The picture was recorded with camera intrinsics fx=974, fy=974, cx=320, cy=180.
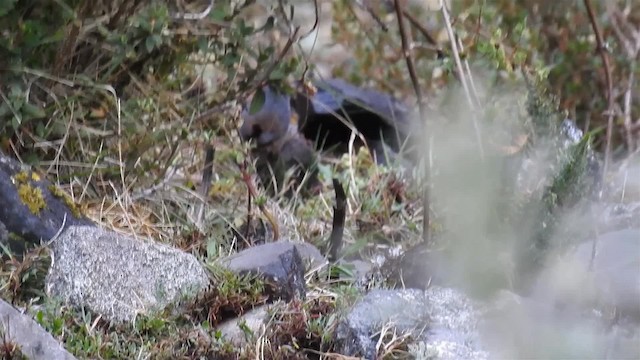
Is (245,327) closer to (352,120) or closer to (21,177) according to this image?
(21,177)

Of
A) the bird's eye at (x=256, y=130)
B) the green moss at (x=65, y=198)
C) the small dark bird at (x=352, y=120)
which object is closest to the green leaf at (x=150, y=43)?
the green moss at (x=65, y=198)

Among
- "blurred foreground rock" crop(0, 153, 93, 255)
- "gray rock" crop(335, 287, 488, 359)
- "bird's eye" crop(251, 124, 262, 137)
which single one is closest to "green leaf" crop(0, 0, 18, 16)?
"blurred foreground rock" crop(0, 153, 93, 255)

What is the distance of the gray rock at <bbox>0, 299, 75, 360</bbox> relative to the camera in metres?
1.92

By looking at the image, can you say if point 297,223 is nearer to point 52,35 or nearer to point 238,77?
point 238,77

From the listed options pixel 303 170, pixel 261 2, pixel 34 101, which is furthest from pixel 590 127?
pixel 34 101

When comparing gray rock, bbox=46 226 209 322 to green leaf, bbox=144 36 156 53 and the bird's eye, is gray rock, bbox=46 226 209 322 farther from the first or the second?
the bird's eye

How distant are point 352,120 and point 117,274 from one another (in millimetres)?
1661

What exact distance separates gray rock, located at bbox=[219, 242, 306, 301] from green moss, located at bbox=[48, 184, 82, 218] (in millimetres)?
415

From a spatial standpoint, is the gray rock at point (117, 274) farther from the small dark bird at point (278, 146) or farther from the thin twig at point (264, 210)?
the small dark bird at point (278, 146)

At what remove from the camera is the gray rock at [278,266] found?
2.39 metres

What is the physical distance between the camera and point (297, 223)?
3.00 meters

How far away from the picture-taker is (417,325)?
7.16 ft

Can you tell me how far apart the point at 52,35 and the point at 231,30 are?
22.1 inches

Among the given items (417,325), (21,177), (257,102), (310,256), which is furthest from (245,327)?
(257,102)
